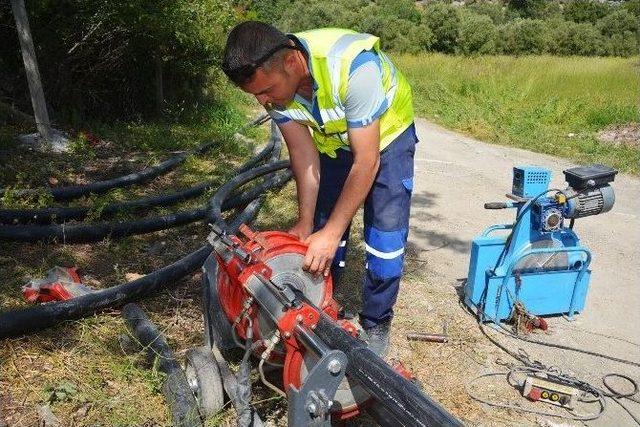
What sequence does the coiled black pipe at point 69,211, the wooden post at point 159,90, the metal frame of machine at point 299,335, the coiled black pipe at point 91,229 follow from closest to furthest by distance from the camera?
1. the metal frame of machine at point 299,335
2. the coiled black pipe at point 91,229
3. the coiled black pipe at point 69,211
4. the wooden post at point 159,90

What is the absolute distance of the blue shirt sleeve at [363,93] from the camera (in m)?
2.09

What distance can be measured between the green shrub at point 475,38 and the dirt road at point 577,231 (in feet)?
63.6

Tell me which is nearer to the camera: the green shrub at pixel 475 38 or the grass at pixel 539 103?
the grass at pixel 539 103

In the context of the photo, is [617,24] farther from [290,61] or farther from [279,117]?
[290,61]

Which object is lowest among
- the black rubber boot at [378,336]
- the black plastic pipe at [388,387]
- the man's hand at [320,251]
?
the black rubber boot at [378,336]

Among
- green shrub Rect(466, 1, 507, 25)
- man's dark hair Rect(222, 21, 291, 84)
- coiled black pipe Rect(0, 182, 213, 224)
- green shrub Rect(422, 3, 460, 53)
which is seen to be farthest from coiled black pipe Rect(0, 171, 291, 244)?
green shrub Rect(466, 1, 507, 25)

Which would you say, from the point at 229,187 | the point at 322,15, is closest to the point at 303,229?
the point at 229,187

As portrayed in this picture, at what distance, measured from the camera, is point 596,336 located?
3486 mm

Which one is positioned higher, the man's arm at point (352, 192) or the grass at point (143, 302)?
the man's arm at point (352, 192)

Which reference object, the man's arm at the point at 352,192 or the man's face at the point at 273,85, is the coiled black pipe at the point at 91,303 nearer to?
the man's arm at the point at 352,192

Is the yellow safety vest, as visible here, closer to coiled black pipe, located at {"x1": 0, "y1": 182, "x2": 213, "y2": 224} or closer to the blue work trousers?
the blue work trousers

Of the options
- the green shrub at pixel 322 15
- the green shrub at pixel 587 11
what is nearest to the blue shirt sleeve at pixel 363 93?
the green shrub at pixel 322 15

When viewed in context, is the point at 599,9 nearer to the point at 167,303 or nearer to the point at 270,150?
the point at 270,150

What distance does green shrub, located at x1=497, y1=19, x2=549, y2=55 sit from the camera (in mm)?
27359
